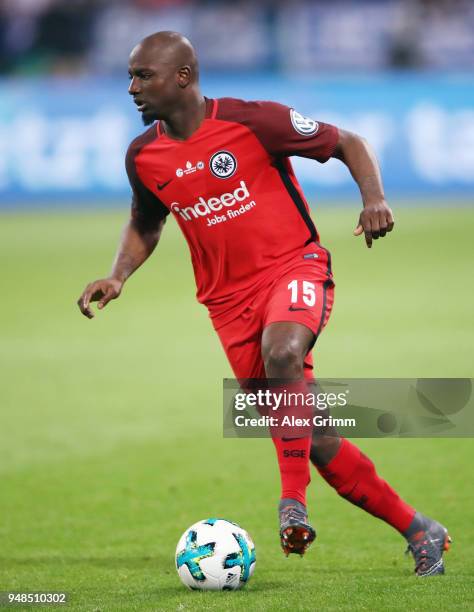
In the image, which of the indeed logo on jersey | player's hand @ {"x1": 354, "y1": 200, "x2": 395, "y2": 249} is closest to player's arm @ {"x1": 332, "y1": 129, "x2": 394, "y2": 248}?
player's hand @ {"x1": 354, "y1": 200, "x2": 395, "y2": 249}

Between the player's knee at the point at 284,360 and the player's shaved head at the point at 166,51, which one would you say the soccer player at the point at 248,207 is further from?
the player's knee at the point at 284,360

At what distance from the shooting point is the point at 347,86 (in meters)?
20.6

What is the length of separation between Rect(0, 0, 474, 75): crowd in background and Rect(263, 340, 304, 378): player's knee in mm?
18532

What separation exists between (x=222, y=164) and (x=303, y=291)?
2.37 feet

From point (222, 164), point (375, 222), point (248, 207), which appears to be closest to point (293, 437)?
point (375, 222)

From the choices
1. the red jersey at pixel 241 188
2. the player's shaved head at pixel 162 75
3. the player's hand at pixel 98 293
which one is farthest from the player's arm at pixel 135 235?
the player's shaved head at pixel 162 75

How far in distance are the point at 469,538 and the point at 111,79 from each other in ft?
58.2

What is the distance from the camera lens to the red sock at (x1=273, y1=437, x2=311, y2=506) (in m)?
4.75

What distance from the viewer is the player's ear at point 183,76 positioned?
5180mm

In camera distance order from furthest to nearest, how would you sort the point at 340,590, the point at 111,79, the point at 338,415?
the point at 111,79 < the point at 338,415 < the point at 340,590

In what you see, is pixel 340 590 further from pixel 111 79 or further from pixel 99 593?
pixel 111 79

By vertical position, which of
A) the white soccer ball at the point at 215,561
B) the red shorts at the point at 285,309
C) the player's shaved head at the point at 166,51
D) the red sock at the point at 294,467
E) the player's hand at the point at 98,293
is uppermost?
the player's shaved head at the point at 166,51

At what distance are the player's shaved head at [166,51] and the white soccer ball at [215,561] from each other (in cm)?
208

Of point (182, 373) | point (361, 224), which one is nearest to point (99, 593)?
point (361, 224)
